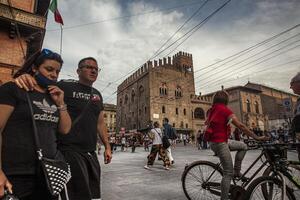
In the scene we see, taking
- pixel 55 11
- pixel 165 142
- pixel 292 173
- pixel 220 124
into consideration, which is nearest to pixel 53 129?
pixel 220 124

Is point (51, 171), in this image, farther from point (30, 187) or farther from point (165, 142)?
point (165, 142)

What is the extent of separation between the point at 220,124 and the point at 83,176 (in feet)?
6.97

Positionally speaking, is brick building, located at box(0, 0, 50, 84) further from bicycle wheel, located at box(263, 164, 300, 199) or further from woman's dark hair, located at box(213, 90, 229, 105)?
bicycle wheel, located at box(263, 164, 300, 199)

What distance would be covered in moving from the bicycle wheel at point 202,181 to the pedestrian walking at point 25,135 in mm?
2631

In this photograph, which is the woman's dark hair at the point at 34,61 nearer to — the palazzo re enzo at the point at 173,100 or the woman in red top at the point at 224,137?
the woman in red top at the point at 224,137

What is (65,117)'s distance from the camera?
87.0 inches

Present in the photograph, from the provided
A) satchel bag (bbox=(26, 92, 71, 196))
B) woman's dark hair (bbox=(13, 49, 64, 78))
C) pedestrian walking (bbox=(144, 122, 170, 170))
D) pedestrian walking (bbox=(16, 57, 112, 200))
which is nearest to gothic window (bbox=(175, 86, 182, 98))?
pedestrian walking (bbox=(144, 122, 170, 170))

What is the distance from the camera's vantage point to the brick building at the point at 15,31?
1395 cm

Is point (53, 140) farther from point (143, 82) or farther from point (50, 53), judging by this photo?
point (143, 82)

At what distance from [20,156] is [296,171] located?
12.2ft

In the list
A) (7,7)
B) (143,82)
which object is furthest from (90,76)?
(143,82)

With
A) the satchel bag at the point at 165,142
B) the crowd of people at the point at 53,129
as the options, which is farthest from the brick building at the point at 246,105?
the crowd of people at the point at 53,129

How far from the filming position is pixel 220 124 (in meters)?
3.51

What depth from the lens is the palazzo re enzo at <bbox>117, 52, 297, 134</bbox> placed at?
4628 centimetres
